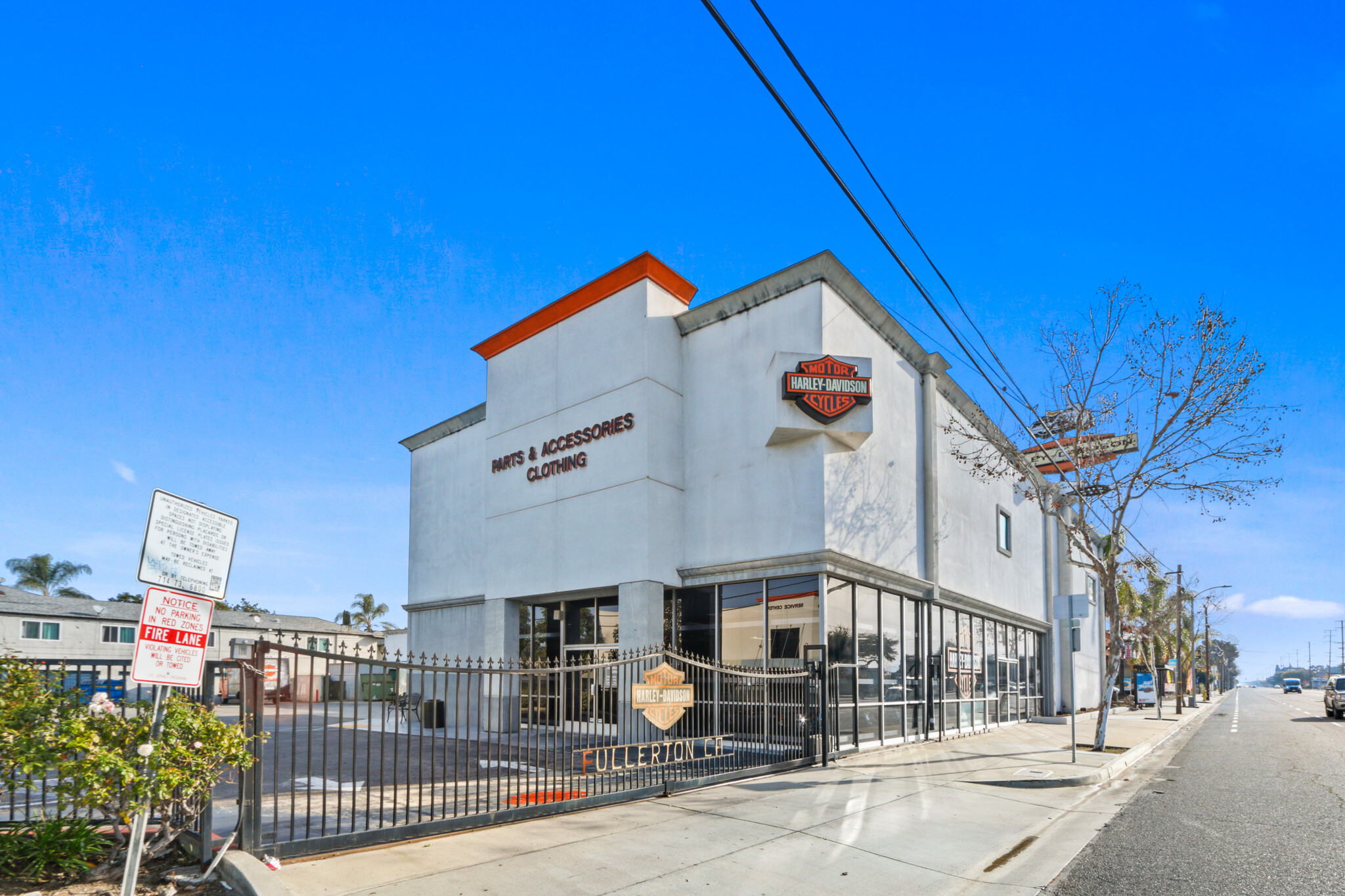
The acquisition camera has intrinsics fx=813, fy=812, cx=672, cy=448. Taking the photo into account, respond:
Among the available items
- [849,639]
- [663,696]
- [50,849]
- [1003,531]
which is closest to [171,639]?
[50,849]

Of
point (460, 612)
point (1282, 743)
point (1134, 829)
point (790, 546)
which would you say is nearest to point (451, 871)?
point (1134, 829)

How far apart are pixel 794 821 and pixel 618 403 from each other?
11470 millimetres

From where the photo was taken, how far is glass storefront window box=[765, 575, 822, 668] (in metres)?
16.2

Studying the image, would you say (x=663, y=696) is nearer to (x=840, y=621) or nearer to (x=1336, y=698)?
(x=840, y=621)

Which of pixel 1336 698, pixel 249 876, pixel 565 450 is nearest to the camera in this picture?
pixel 249 876

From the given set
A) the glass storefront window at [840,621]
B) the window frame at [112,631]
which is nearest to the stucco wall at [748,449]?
the glass storefront window at [840,621]

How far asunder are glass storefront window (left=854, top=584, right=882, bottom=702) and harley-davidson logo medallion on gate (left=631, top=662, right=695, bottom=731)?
6.71 meters

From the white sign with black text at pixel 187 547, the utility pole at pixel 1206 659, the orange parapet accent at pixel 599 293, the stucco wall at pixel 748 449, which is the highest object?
the orange parapet accent at pixel 599 293

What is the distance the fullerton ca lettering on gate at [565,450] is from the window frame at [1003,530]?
46.3 ft

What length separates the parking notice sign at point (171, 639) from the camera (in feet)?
17.4

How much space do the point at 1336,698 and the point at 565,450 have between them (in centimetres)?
3493

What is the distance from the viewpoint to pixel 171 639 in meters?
5.54

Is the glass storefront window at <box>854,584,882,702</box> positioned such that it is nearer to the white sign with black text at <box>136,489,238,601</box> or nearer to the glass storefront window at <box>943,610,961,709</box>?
the glass storefront window at <box>943,610,961,709</box>

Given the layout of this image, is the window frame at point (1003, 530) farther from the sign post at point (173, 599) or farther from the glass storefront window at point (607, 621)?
the sign post at point (173, 599)
